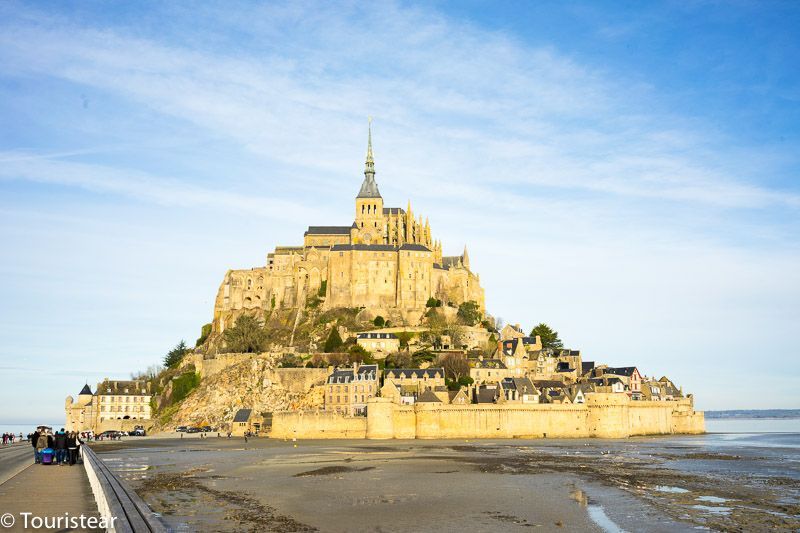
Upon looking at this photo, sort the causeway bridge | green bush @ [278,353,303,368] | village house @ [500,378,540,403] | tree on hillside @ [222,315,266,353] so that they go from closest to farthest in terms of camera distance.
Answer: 1. the causeway bridge
2. village house @ [500,378,540,403]
3. green bush @ [278,353,303,368]
4. tree on hillside @ [222,315,266,353]

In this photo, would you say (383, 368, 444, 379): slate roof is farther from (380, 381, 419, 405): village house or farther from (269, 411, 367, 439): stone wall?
(269, 411, 367, 439): stone wall

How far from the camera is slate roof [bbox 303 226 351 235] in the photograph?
10475cm

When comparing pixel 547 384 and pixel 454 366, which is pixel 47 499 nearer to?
pixel 454 366

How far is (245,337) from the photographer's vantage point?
89.4 metres

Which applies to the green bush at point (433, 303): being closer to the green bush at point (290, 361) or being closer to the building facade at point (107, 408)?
the green bush at point (290, 361)

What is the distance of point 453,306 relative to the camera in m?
95.6

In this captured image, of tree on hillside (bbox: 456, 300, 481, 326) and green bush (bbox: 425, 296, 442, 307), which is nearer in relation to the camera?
tree on hillside (bbox: 456, 300, 481, 326)

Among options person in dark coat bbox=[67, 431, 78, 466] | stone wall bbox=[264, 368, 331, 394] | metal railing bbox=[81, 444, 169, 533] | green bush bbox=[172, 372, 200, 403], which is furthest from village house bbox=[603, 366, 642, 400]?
metal railing bbox=[81, 444, 169, 533]

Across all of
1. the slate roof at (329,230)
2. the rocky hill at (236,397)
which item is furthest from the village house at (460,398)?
the slate roof at (329,230)

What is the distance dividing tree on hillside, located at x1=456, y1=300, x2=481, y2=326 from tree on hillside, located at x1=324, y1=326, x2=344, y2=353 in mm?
15492

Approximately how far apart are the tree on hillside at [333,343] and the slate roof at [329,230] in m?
20.8

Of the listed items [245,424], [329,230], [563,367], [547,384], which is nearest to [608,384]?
[547,384]

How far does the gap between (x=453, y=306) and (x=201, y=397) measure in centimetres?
3143

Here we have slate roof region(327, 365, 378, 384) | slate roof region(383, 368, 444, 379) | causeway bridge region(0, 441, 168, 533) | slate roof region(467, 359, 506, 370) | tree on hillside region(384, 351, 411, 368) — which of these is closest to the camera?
causeway bridge region(0, 441, 168, 533)
